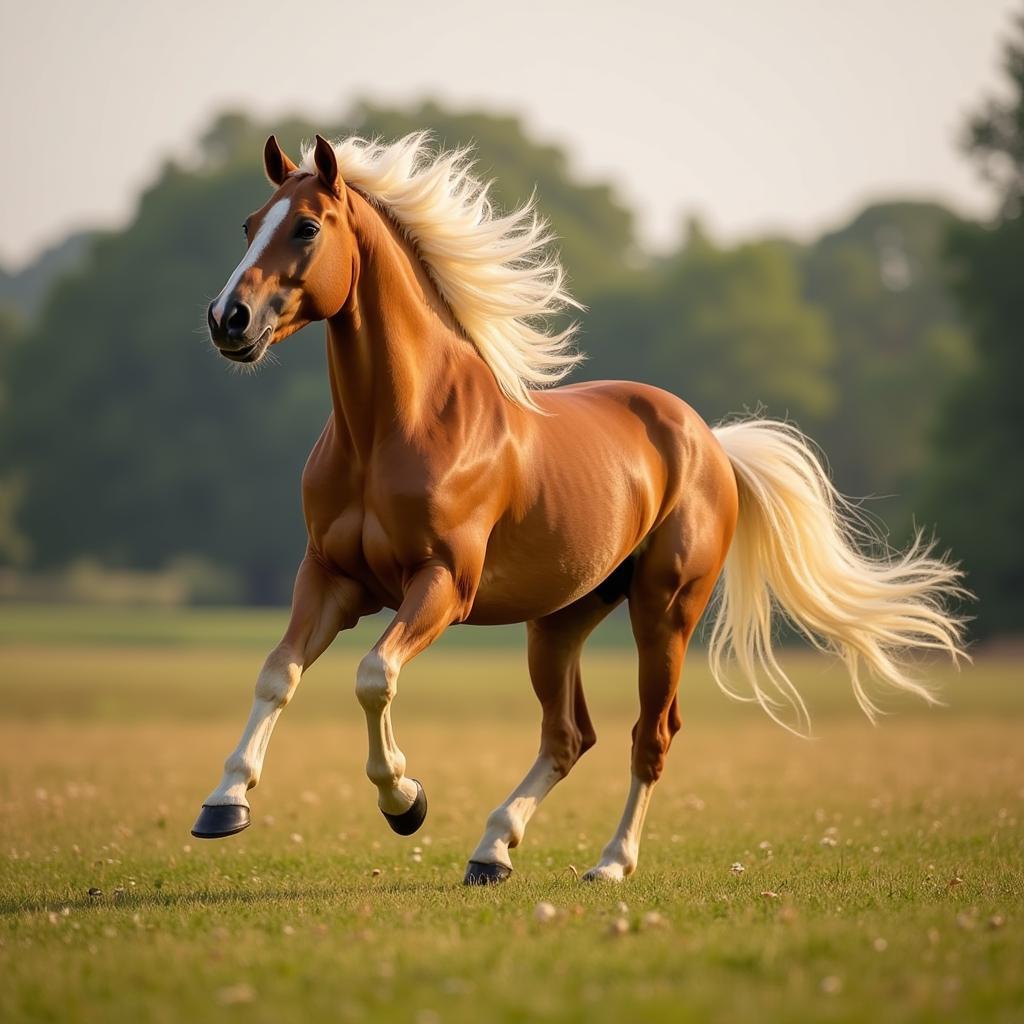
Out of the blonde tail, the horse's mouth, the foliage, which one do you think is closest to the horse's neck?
the horse's mouth

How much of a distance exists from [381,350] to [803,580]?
3.54 meters

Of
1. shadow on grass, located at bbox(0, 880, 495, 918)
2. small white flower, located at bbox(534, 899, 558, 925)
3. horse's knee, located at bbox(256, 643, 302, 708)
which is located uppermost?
horse's knee, located at bbox(256, 643, 302, 708)

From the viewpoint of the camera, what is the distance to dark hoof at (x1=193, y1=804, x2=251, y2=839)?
6.46m

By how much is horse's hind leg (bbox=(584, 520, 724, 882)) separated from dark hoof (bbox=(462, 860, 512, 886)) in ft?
2.33

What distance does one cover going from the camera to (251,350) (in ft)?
22.1

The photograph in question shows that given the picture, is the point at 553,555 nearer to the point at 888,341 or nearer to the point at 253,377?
the point at 253,377

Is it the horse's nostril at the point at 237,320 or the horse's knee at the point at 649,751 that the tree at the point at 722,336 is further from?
the horse's nostril at the point at 237,320

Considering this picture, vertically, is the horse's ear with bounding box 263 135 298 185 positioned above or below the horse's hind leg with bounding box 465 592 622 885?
above

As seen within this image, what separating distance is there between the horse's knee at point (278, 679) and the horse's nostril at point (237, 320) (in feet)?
4.65

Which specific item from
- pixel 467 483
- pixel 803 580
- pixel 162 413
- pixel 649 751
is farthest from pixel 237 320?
pixel 162 413

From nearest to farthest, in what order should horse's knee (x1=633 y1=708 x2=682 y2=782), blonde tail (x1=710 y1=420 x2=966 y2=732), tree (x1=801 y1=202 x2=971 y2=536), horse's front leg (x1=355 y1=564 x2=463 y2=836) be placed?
horse's front leg (x1=355 y1=564 x2=463 y2=836)
horse's knee (x1=633 y1=708 x2=682 y2=782)
blonde tail (x1=710 y1=420 x2=966 y2=732)
tree (x1=801 y1=202 x2=971 y2=536)

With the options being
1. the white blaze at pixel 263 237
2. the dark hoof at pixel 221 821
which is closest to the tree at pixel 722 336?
the white blaze at pixel 263 237

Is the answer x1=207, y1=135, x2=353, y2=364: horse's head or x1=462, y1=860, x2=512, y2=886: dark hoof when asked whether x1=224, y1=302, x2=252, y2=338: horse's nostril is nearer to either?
A: x1=207, y1=135, x2=353, y2=364: horse's head

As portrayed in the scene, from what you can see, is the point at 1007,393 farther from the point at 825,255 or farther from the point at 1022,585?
the point at 825,255
